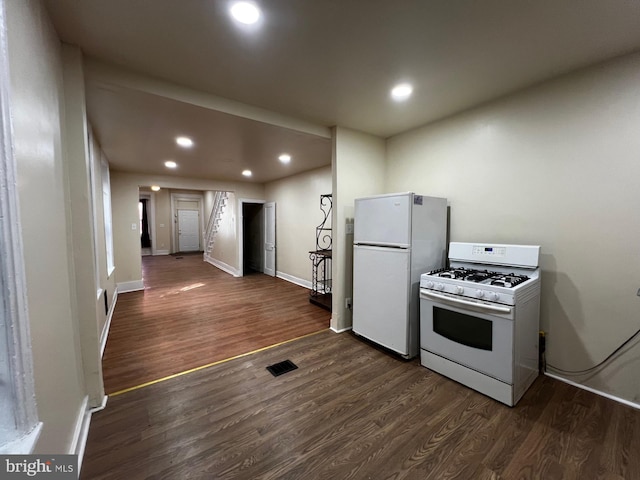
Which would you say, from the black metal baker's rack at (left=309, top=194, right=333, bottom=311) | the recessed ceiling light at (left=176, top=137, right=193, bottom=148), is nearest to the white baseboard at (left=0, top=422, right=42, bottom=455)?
the recessed ceiling light at (left=176, top=137, right=193, bottom=148)

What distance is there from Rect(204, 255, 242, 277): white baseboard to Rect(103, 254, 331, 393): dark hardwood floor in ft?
2.24

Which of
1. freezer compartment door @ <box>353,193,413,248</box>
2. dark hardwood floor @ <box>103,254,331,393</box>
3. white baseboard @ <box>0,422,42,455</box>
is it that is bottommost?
dark hardwood floor @ <box>103,254,331,393</box>

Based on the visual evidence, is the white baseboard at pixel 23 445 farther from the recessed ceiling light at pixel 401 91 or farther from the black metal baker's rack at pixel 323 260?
the black metal baker's rack at pixel 323 260

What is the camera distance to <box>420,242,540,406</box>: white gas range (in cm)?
191

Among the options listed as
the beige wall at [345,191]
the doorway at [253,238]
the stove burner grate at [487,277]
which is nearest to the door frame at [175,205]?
the doorway at [253,238]

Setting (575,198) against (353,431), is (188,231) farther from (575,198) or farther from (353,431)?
(575,198)

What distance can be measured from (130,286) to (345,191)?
4.72m

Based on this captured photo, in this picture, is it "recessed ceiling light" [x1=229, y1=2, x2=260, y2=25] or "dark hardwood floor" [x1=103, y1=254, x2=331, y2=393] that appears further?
"dark hardwood floor" [x1=103, y1=254, x2=331, y2=393]

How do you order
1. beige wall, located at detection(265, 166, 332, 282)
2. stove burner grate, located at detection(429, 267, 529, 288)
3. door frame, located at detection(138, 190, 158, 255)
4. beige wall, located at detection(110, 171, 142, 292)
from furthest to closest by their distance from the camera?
door frame, located at detection(138, 190, 158, 255) → beige wall, located at detection(265, 166, 332, 282) → beige wall, located at detection(110, 171, 142, 292) → stove burner grate, located at detection(429, 267, 529, 288)

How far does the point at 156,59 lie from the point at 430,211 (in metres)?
2.63

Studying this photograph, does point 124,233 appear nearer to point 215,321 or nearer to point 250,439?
point 215,321

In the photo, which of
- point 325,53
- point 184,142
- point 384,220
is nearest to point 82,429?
point 384,220

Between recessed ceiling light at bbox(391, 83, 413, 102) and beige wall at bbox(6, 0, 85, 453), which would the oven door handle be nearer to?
recessed ceiling light at bbox(391, 83, 413, 102)

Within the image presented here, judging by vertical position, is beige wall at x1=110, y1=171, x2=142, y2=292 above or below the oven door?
above
